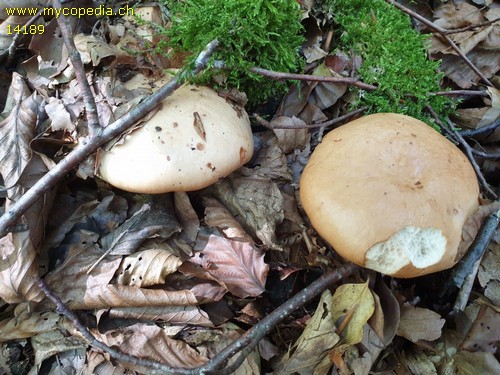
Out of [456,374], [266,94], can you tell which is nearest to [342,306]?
[456,374]

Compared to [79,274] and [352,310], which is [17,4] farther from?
[352,310]

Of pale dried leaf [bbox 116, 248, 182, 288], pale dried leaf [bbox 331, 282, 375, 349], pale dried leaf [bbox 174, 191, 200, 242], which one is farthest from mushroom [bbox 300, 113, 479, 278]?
pale dried leaf [bbox 116, 248, 182, 288]

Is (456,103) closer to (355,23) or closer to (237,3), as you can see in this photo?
(355,23)

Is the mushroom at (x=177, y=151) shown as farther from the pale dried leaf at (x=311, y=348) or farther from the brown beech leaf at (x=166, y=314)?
the pale dried leaf at (x=311, y=348)

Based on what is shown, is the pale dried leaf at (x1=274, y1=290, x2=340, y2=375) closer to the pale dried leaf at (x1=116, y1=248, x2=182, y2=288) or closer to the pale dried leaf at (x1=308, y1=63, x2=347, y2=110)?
the pale dried leaf at (x1=116, y1=248, x2=182, y2=288)

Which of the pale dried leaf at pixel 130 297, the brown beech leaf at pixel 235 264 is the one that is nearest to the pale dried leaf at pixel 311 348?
the brown beech leaf at pixel 235 264
